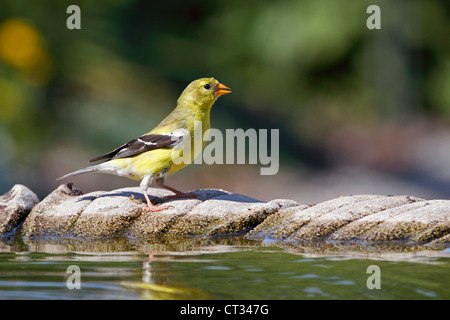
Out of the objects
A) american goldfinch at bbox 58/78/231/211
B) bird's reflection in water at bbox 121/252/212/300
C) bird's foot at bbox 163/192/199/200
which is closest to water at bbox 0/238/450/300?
bird's reflection in water at bbox 121/252/212/300

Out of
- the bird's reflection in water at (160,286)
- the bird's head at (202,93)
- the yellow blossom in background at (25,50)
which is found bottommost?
the bird's reflection in water at (160,286)

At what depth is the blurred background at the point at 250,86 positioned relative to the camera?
1192 centimetres

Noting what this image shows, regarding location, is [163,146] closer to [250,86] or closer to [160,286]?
[160,286]

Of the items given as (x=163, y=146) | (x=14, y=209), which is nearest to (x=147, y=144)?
(x=163, y=146)

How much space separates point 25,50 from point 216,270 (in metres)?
8.41

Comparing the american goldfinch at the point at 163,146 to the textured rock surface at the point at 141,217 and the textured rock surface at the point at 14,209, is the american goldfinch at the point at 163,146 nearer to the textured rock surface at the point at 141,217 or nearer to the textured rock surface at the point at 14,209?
the textured rock surface at the point at 141,217

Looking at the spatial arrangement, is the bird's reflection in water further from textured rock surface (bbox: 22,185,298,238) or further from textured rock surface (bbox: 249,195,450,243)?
textured rock surface (bbox: 249,195,450,243)

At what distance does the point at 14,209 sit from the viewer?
252 inches

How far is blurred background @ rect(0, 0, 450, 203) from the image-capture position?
11922 mm

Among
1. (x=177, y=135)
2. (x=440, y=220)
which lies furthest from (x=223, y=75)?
(x=440, y=220)

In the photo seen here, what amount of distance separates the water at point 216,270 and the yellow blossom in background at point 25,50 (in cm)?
633

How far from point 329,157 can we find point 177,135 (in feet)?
29.3

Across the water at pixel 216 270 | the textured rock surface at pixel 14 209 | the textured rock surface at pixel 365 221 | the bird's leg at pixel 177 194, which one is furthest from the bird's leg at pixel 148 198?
the textured rock surface at pixel 14 209
